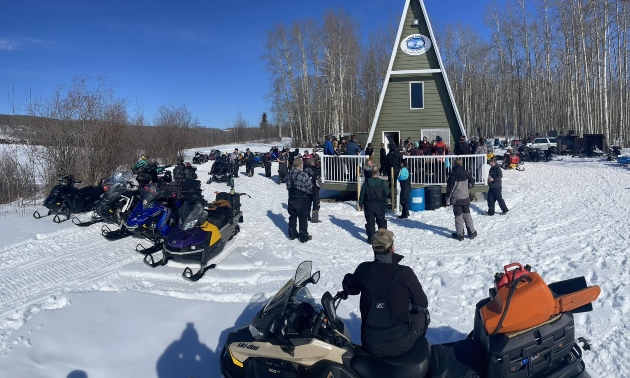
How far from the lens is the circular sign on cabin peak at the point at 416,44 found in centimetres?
1511

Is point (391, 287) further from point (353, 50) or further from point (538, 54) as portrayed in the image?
point (538, 54)

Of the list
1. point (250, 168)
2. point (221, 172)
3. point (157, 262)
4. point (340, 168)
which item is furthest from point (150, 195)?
point (250, 168)

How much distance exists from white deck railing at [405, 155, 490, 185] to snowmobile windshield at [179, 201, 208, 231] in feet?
23.6

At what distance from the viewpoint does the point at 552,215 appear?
10.1 meters

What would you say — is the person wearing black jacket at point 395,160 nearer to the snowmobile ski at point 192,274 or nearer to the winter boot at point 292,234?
the winter boot at point 292,234

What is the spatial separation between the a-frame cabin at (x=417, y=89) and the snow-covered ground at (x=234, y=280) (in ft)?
16.9

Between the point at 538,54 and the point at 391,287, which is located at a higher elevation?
the point at 538,54

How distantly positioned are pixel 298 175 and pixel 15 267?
5503 mm

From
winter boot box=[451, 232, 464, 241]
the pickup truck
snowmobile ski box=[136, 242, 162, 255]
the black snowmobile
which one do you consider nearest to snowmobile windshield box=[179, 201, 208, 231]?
snowmobile ski box=[136, 242, 162, 255]

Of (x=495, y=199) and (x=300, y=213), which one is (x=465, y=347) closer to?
(x=300, y=213)

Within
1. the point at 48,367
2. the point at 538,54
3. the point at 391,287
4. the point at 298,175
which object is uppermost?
the point at 538,54

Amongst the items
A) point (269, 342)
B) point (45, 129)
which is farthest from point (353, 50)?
point (269, 342)

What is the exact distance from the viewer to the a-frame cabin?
15.1 metres

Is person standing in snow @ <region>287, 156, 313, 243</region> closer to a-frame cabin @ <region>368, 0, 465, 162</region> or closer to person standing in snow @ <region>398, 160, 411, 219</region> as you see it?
person standing in snow @ <region>398, 160, 411, 219</region>
